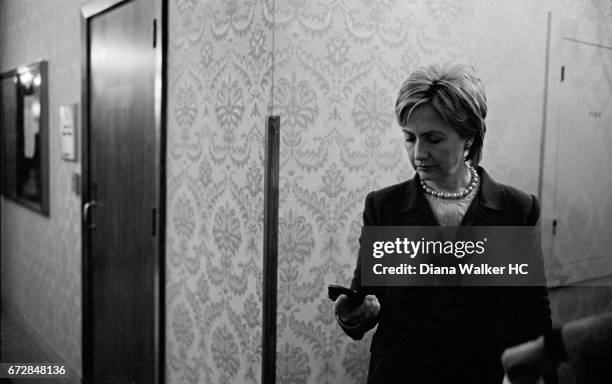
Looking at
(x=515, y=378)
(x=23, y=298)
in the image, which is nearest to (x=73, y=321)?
(x=23, y=298)

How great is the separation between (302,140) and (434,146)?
0.45 meters

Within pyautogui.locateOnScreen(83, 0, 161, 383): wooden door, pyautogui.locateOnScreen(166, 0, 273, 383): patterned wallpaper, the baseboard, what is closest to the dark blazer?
pyautogui.locateOnScreen(166, 0, 273, 383): patterned wallpaper

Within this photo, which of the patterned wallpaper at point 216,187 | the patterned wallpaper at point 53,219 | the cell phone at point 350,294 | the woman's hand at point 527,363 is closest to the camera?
the woman's hand at point 527,363

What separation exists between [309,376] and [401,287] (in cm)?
46

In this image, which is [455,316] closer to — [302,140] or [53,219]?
[302,140]

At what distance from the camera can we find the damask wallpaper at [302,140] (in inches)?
39.8

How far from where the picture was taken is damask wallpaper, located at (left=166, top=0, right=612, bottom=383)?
1011 mm

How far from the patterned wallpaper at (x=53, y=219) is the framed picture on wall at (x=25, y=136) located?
3.0 inches

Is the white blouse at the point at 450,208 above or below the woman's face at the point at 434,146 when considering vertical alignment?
below

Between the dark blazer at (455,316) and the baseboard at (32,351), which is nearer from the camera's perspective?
the dark blazer at (455,316)

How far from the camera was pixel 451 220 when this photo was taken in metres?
1.02

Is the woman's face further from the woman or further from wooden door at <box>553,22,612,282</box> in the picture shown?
wooden door at <box>553,22,612,282</box>

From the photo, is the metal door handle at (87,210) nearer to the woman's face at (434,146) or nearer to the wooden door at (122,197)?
the wooden door at (122,197)

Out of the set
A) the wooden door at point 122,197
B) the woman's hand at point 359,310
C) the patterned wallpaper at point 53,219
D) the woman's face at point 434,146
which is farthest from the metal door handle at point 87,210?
the woman's face at point 434,146
